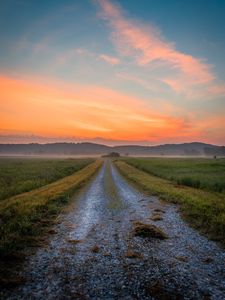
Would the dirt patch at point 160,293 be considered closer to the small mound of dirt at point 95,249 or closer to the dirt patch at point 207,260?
the dirt patch at point 207,260

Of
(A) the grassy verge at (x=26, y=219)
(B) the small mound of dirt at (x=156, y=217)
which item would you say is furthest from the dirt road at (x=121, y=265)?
(A) the grassy verge at (x=26, y=219)

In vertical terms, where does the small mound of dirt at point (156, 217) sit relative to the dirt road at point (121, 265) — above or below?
below

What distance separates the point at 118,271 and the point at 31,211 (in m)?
8.12

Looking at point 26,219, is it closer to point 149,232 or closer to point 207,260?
point 149,232

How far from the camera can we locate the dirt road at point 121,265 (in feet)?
18.7

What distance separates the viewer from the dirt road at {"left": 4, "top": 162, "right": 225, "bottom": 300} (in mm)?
5699

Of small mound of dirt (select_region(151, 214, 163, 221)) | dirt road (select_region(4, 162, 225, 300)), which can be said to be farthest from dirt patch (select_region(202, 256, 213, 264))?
small mound of dirt (select_region(151, 214, 163, 221))

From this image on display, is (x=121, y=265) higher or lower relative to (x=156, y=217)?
higher

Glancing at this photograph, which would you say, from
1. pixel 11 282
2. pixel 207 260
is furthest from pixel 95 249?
pixel 207 260

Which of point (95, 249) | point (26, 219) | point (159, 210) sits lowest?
point (159, 210)

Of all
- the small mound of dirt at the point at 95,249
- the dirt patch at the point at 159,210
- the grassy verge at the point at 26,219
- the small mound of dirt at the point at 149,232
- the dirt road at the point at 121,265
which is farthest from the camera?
the dirt patch at the point at 159,210

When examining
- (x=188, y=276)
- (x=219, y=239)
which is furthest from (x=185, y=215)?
(x=188, y=276)

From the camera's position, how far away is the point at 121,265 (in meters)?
7.06

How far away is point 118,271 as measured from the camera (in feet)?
22.0
